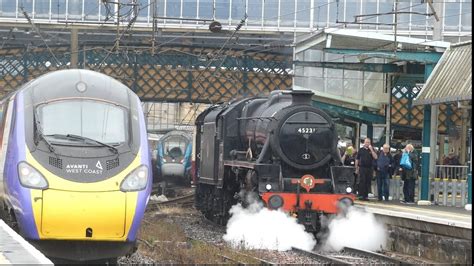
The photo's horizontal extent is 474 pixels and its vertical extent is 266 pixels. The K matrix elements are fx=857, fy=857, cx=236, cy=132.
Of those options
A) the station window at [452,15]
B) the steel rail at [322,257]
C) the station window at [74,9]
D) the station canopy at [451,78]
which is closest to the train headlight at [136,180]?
the steel rail at [322,257]

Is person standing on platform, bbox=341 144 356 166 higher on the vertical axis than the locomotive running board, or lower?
lower

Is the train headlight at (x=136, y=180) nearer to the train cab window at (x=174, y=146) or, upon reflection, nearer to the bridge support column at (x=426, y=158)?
the bridge support column at (x=426, y=158)

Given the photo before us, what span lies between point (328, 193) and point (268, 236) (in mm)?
1393

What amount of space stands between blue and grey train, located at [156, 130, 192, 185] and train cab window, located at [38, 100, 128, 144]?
2346 cm

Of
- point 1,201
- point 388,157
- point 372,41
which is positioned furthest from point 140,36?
point 1,201

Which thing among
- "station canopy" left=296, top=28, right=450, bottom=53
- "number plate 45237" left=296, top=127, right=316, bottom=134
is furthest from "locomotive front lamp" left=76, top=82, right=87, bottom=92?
"station canopy" left=296, top=28, right=450, bottom=53

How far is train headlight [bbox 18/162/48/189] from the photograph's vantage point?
10.3m

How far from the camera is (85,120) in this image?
36.9 feet

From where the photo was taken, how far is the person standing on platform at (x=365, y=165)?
811 inches

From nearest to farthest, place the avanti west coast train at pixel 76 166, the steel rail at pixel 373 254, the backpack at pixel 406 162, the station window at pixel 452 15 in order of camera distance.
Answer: the avanti west coast train at pixel 76 166 < the steel rail at pixel 373 254 < the backpack at pixel 406 162 < the station window at pixel 452 15

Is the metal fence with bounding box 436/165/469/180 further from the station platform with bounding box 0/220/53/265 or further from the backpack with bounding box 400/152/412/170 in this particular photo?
the station platform with bounding box 0/220/53/265

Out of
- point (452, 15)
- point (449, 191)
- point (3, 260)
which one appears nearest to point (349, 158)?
point (449, 191)

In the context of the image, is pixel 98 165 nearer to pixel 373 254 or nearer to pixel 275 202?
pixel 275 202

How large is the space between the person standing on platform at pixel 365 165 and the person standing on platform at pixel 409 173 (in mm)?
754
